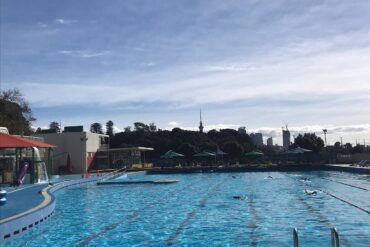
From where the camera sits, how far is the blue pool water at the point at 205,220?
31.8ft

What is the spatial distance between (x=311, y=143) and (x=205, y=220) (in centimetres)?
5739

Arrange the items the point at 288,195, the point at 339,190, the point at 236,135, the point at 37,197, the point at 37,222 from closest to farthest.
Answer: the point at 37,222
the point at 37,197
the point at 288,195
the point at 339,190
the point at 236,135

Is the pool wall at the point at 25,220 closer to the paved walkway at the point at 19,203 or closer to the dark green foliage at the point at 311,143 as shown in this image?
the paved walkway at the point at 19,203

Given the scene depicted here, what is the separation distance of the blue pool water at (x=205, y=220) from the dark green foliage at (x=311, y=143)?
49.0 m

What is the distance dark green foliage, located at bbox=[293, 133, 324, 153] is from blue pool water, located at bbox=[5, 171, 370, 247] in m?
49.0

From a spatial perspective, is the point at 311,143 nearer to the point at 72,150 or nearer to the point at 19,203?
the point at 72,150

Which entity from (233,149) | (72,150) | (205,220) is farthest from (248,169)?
(205,220)

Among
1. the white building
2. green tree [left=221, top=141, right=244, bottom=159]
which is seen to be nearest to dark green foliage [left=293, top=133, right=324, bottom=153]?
green tree [left=221, top=141, right=244, bottom=159]

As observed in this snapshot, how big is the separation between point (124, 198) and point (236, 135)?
66.3m

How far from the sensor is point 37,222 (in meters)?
11.3

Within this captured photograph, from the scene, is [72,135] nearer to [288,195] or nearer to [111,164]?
[111,164]

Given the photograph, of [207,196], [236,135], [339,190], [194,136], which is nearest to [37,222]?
[207,196]

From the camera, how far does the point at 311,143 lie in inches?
2608

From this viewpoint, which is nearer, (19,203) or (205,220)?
(205,220)
